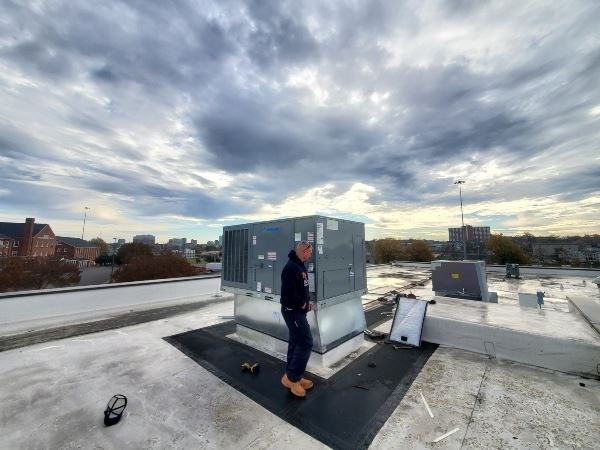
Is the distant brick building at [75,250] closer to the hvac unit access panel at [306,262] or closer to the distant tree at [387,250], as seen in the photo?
the distant tree at [387,250]

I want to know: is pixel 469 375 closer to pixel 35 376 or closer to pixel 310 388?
pixel 310 388

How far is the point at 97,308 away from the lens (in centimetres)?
721

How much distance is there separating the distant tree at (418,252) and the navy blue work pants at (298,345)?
50.1 metres

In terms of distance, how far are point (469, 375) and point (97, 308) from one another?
29.8 ft

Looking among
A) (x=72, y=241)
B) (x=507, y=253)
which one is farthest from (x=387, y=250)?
(x=72, y=241)

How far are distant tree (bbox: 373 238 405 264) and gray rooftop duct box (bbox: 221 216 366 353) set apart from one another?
4919cm

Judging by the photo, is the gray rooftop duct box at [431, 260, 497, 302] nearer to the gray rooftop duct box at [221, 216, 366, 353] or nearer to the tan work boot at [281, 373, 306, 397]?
the gray rooftop duct box at [221, 216, 366, 353]

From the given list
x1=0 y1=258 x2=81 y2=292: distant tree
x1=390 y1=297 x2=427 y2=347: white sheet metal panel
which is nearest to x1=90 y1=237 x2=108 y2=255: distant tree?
x1=0 y1=258 x2=81 y2=292: distant tree

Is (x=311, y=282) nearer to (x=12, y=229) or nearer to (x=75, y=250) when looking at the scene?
(x=12, y=229)

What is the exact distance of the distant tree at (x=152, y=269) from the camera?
971 inches

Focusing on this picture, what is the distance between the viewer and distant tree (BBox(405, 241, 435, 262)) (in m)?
48.7

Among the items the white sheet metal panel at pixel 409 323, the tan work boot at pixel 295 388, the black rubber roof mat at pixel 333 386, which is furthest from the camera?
the white sheet metal panel at pixel 409 323

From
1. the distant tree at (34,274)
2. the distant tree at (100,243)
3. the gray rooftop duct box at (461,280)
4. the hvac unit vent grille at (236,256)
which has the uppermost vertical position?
the distant tree at (100,243)

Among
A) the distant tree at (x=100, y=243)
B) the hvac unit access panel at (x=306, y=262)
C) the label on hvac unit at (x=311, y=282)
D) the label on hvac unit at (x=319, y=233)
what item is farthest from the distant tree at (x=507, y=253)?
the distant tree at (x=100, y=243)
